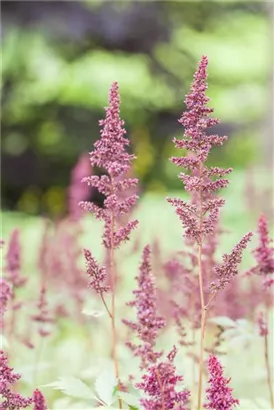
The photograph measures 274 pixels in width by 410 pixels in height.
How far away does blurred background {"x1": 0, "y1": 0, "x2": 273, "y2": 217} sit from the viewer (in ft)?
49.2

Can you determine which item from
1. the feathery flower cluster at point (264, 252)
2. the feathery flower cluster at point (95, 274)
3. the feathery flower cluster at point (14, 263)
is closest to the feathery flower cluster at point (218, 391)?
the feathery flower cluster at point (95, 274)

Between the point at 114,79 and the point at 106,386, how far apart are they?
43.1ft

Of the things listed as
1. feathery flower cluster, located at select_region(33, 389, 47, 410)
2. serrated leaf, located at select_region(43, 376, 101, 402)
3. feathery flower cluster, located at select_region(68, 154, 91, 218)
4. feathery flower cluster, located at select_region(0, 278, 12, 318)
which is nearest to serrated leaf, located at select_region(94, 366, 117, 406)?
serrated leaf, located at select_region(43, 376, 101, 402)

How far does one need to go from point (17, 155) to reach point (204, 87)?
562 inches

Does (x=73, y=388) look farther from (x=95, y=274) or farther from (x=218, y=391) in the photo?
(x=218, y=391)

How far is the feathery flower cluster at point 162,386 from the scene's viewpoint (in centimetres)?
173

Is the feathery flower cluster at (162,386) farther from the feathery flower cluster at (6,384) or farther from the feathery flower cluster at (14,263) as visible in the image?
the feathery flower cluster at (14,263)

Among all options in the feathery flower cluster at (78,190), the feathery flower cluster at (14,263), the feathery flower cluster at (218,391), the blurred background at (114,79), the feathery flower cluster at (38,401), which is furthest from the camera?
the blurred background at (114,79)

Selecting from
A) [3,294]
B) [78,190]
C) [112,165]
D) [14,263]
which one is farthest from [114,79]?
[112,165]

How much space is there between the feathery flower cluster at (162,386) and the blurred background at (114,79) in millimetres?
12218

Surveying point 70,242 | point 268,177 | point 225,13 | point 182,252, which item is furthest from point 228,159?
point 182,252

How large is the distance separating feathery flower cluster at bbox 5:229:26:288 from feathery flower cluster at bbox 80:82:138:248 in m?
0.82

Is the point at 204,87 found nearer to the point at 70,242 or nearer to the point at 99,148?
the point at 99,148

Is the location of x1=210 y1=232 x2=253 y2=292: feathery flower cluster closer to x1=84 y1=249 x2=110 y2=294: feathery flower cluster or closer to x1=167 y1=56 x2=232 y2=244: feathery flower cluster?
x1=167 y1=56 x2=232 y2=244: feathery flower cluster
